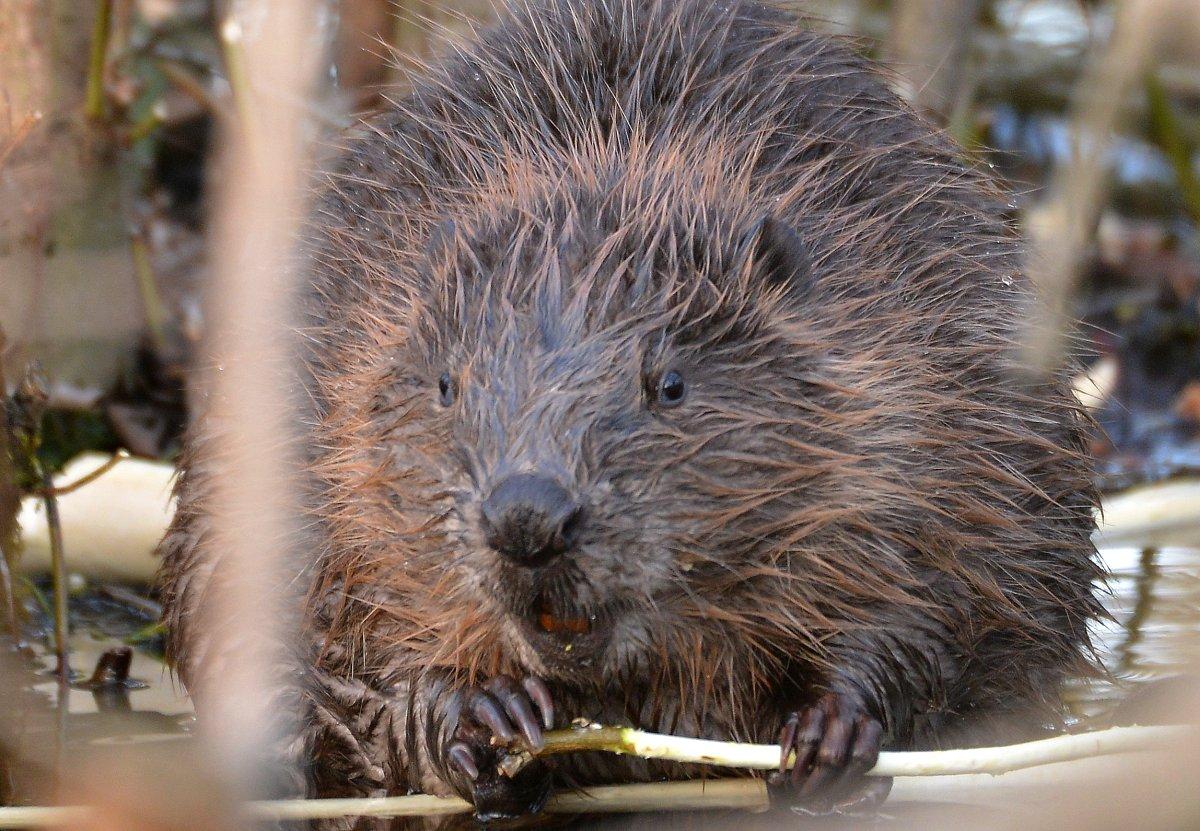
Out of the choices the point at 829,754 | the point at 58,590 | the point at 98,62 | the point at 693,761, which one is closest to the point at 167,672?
the point at 58,590

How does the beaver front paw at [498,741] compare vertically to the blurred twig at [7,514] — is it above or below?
below

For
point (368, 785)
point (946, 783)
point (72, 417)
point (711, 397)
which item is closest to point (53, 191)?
point (72, 417)

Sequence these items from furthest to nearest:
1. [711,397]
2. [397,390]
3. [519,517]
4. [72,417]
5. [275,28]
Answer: [72,417] → [397,390] → [711,397] → [519,517] → [275,28]

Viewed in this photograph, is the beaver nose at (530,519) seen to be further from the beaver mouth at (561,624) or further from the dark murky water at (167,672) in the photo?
the dark murky water at (167,672)

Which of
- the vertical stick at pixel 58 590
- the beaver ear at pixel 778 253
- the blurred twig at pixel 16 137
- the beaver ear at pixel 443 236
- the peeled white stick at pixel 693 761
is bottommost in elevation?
the peeled white stick at pixel 693 761

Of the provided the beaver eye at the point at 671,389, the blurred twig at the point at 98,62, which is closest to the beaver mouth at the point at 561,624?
the beaver eye at the point at 671,389

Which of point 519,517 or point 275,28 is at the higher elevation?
point 275,28

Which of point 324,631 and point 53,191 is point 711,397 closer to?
→ point 324,631
